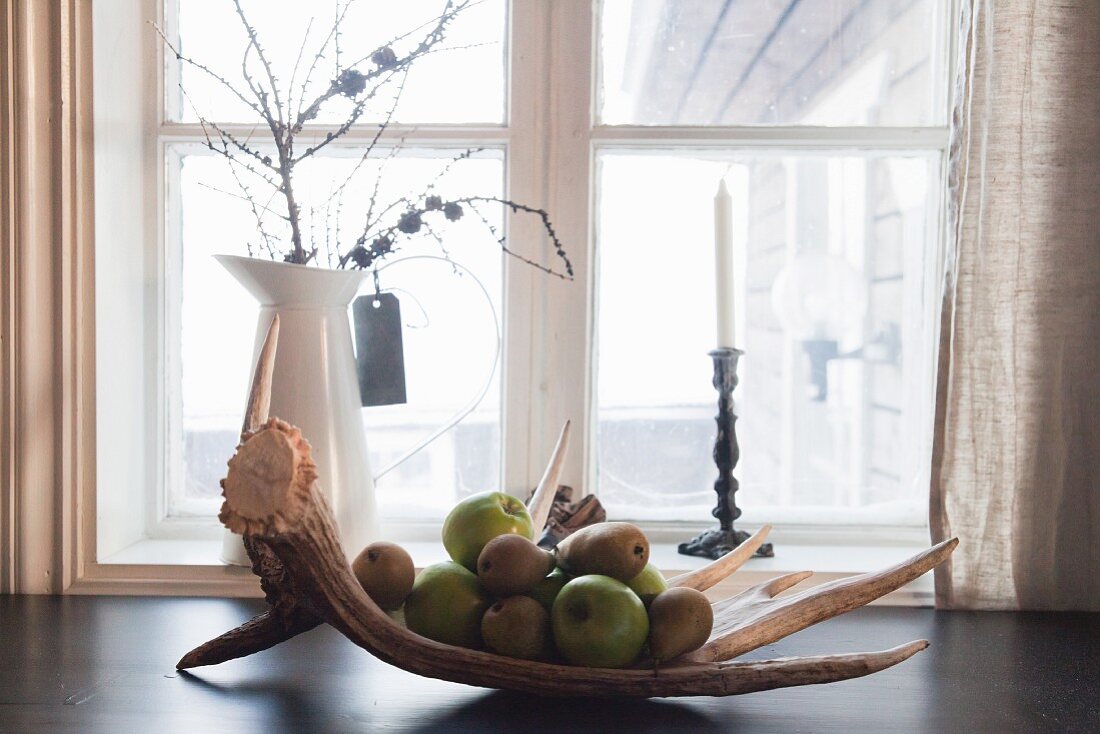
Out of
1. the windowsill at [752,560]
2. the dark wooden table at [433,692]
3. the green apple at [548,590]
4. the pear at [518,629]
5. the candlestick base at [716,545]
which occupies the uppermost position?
the green apple at [548,590]

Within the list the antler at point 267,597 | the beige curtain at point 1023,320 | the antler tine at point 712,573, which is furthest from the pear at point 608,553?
the beige curtain at point 1023,320

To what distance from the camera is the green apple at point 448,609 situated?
709mm

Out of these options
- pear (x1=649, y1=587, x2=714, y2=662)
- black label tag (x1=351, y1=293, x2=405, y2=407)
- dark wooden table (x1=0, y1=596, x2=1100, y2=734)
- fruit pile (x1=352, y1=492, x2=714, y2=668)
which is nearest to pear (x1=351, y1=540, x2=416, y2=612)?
fruit pile (x1=352, y1=492, x2=714, y2=668)

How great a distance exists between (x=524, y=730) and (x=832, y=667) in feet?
0.80

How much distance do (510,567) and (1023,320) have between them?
2.29 feet

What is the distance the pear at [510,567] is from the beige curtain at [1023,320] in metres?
0.57

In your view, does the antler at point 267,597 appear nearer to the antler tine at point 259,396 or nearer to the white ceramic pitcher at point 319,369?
the antler tine at point 259,396

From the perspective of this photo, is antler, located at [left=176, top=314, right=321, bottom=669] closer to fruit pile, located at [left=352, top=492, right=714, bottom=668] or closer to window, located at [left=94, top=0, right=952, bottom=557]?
fruit pile, located at [left=352, top=492, right=714, bottom=668]

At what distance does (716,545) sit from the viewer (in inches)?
45.2

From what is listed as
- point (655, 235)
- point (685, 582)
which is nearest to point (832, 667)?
point (685, 582)

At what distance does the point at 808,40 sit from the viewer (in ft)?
4.05

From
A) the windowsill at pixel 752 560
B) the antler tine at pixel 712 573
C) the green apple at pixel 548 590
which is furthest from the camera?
the windowsill at pixel 752 560

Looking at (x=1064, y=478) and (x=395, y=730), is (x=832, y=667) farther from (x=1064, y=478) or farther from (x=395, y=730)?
(x=1064, y=478)

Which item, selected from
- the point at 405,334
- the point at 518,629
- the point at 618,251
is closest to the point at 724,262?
the point at 618,251
